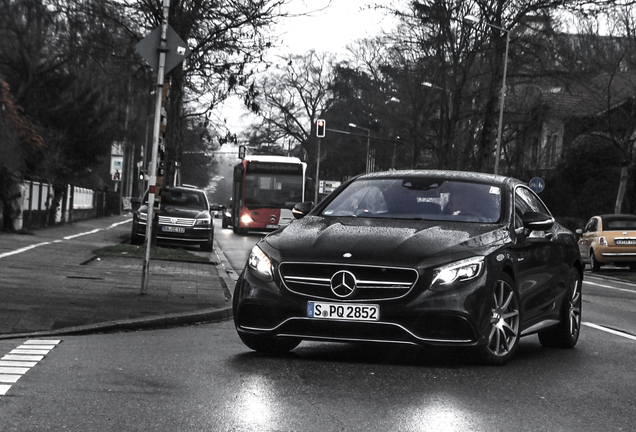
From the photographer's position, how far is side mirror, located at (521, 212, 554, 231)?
344 inches

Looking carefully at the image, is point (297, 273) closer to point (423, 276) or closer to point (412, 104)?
point (423, 276)

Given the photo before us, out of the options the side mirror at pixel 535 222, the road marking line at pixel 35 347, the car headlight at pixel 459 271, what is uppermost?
the side mirror at pixel 535 222

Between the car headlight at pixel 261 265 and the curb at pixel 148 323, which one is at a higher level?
the car headlight at pixel 261 265

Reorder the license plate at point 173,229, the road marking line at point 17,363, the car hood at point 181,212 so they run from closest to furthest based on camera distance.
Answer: the road marking line at point 17,363 < the license plate at point 173,229 < the car hood at point 181,212

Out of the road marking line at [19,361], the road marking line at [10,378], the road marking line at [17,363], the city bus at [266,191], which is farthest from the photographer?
the city bus at [266,191]

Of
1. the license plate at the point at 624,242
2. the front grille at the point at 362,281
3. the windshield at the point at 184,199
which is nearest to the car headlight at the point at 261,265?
the front grille at the point at 362,281

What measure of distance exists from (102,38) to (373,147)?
184 feet

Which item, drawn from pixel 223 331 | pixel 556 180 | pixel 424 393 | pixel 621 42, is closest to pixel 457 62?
pixel 621 42

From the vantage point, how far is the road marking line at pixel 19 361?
6.79 metres

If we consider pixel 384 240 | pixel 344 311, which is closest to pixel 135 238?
pixel 384 240

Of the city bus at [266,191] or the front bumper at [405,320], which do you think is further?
the city bus at [266,191]

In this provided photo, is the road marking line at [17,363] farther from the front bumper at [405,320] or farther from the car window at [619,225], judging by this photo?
the car window at [619,225]

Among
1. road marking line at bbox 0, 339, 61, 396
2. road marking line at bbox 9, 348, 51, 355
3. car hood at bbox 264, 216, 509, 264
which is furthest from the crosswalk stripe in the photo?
car hood at bbox 264, 216, 509, 264

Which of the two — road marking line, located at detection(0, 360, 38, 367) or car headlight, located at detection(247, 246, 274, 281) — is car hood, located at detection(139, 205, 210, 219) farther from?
road marking line, located at detection(0, 360, 38, 367)
